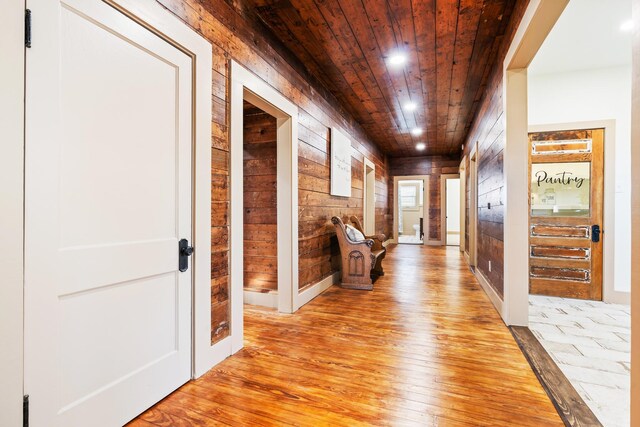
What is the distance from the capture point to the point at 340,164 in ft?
14.9

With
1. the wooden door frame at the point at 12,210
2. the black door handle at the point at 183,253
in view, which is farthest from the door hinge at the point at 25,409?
the black door handle at the point at 183,253

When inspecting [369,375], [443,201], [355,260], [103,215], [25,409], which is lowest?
[369,375]

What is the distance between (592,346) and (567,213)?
1932mm

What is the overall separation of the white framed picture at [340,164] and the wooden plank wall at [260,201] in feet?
3.56

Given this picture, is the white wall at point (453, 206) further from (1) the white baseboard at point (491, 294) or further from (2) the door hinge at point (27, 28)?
(2) the door hinge at point (27, 28)

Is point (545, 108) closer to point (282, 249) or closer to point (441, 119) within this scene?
point (441, 119)

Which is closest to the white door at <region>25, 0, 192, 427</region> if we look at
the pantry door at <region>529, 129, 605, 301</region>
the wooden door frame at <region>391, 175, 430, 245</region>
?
the pantry door at <region>529, 129, 605, 301</region>

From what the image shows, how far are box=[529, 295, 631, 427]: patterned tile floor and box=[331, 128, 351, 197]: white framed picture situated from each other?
2.70 meters

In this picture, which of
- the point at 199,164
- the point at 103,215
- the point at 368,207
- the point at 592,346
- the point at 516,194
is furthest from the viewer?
the point at 368,207

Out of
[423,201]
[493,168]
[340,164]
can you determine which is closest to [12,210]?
[340,164]

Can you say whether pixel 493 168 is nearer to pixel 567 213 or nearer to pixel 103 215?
pixel 567 213

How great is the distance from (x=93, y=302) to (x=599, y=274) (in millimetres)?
4798

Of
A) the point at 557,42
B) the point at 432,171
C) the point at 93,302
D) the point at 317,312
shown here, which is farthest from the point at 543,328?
the point at 432,171

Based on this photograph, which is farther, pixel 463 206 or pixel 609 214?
pixel 463 206
